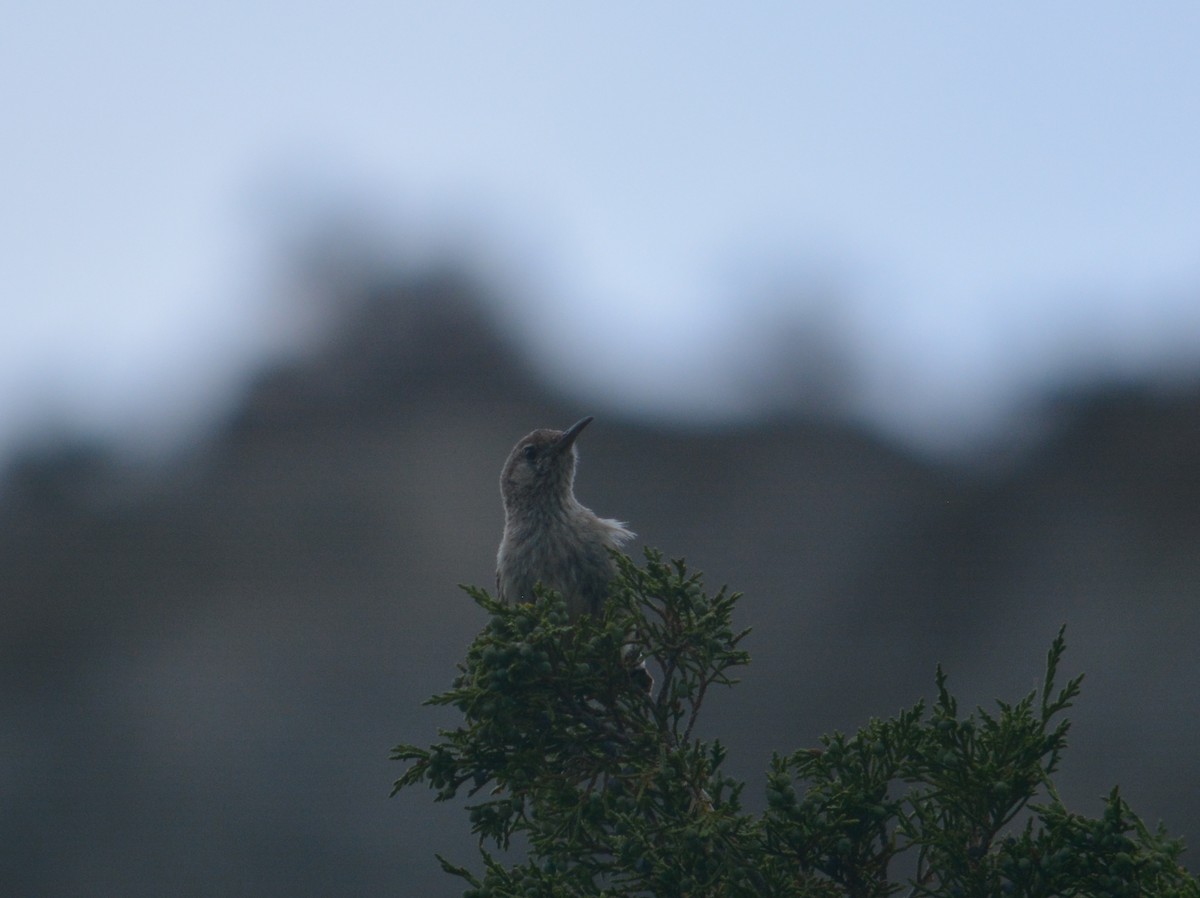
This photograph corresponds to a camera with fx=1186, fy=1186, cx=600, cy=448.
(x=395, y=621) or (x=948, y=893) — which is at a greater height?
(x=395, y=621)

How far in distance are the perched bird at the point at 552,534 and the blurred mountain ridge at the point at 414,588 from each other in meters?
11.7

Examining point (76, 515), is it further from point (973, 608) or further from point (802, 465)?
point (973, 608)

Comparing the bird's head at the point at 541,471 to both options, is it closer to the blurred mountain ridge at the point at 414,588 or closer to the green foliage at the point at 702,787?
the green foliage at the point at 702,787

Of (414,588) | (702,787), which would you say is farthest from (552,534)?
(414,588)

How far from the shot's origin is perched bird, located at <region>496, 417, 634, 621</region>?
5.96 meters

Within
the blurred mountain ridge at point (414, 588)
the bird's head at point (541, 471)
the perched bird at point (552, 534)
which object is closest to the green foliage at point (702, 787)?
the perched bird at point (552, 534)

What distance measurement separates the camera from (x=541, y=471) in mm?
6625

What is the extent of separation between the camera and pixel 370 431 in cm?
2448

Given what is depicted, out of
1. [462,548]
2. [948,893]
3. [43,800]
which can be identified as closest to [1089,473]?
[462,548]

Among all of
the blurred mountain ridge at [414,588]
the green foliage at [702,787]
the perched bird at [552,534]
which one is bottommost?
the green foliage at [702,787]

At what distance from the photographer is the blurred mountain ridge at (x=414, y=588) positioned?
18594 mm

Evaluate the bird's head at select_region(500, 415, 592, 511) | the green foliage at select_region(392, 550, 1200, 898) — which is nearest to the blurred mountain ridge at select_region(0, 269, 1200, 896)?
the bird's head at select_region(500, 415, 592, 511)

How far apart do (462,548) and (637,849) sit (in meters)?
19.0

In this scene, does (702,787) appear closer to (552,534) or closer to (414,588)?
(552,534)
